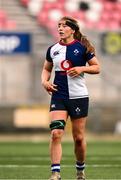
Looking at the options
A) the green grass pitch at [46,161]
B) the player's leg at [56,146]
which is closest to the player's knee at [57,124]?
the player's leg at [56,146]

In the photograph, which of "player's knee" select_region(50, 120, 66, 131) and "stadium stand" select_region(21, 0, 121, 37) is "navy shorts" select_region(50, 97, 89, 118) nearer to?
"player's knee" select_region(50, 120, 66, 131)

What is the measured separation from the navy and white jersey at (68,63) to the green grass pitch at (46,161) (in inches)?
51.1

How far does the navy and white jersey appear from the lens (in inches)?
388

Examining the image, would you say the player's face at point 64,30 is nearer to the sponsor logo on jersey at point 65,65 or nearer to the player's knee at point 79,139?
the sponsor logo on jersey at point 65,65

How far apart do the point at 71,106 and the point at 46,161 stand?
3940 millimetres

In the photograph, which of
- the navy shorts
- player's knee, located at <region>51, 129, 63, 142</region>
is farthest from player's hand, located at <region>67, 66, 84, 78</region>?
player's knee, located at <region>51, 129, 63, 142</region>

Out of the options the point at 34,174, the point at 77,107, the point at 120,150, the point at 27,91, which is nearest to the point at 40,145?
the point at 120,150

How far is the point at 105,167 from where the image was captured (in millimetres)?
12375

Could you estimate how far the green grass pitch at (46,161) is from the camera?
1109 centimetres

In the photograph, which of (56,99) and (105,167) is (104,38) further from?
(56,99)

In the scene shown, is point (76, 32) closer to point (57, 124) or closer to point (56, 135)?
point (57, 124)

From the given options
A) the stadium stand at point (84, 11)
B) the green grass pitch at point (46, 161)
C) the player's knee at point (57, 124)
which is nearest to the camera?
the player's knee at point (57, 124)

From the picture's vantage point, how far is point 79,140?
9.98m

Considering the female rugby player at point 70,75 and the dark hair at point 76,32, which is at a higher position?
the dark hair at point 76,32
